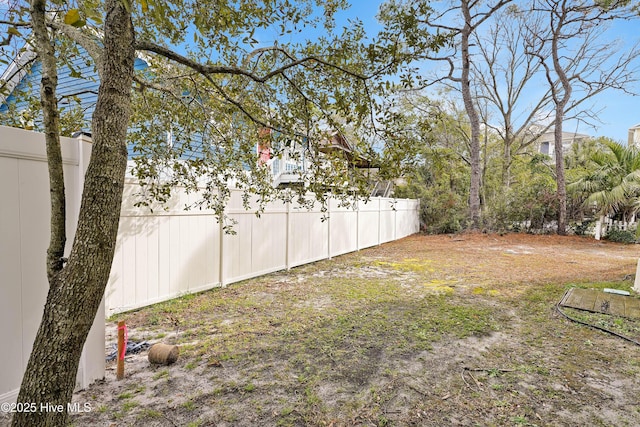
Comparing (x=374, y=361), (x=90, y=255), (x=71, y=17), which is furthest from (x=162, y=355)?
(x=71, y=17)

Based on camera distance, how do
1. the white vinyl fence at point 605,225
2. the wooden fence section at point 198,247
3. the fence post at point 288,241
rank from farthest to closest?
the white vinyl fence at point 605,225, the fence post at point 288,241, the wooden fence section at point 198,247

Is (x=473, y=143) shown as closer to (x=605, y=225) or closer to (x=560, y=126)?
(x=560, y=126)

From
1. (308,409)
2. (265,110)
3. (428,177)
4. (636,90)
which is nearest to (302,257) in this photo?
(265,110)

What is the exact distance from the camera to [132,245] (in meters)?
3.87

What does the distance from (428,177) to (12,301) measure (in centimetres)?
1643

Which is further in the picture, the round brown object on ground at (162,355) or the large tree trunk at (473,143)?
the large tree trunk at (473,143)

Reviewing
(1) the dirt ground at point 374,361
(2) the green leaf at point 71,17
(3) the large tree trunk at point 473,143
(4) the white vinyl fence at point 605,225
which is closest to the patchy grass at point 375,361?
(1) the dirt ground at point 374,361

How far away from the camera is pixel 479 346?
10.4ft

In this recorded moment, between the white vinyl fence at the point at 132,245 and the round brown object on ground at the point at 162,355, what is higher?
the white vinyl fence at the point at 132,245

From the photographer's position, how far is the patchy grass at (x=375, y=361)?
83.3 inches

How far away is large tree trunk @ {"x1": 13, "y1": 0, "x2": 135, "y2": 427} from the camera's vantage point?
4.47 feet

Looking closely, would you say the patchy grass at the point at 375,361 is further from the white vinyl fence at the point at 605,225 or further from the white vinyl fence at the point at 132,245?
the white vinyl fence at the point at 605,225

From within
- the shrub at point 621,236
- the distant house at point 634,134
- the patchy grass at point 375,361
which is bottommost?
the patchy grass at point 375,361

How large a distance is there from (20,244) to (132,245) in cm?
196
